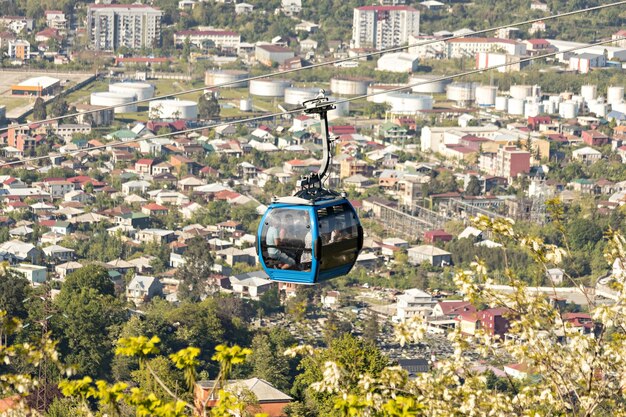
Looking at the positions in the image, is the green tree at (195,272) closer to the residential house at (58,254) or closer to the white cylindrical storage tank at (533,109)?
the residential house at (58,254)

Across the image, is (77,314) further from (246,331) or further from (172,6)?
(172,6)

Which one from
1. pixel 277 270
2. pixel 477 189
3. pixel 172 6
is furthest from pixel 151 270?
pixel 172 6

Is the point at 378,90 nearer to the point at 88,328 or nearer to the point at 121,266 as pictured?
the point at 121,266

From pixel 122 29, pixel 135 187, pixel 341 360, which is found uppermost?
pixel 341 360

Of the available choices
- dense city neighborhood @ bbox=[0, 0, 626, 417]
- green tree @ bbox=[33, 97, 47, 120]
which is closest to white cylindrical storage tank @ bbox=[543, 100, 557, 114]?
dense city neighborhood @ bbox=[0, 0, 626, 417]

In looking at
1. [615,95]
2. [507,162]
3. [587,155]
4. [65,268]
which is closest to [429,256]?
[65,268]
